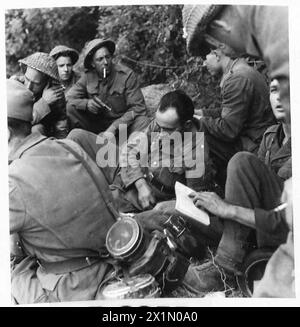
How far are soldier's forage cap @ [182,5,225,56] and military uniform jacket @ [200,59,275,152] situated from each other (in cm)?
29

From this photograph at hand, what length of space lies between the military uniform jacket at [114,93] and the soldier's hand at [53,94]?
0.22 ft

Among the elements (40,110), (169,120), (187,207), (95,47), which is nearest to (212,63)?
(169,120)

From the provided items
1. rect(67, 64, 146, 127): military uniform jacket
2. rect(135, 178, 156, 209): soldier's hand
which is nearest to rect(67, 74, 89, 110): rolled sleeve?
rect(67, 64, 146, 127): military uniform jacket

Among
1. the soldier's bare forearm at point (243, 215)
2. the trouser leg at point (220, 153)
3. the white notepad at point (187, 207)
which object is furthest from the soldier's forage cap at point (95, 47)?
the soldier's bare forearm at point (243, 215)

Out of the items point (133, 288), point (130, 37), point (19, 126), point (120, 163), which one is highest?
point (130, 37)

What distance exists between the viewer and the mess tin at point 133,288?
529 cm

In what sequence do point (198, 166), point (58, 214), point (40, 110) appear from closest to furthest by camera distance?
point (58, 214) < point (198, 166) < point (40, 110)

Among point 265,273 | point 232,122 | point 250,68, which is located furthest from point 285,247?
point 250,68

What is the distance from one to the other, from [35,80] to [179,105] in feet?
3.95

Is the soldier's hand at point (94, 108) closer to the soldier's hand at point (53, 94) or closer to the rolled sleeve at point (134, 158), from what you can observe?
the soldier's hand at point (53, 94)

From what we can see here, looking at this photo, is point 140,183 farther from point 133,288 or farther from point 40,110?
point 40,110

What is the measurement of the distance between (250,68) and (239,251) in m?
1.45

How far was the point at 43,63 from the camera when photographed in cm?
546

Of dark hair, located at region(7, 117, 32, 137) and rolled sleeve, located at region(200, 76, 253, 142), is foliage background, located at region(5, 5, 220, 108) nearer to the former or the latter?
rolled sleeve, located at region(200, 76, 253, 142)
